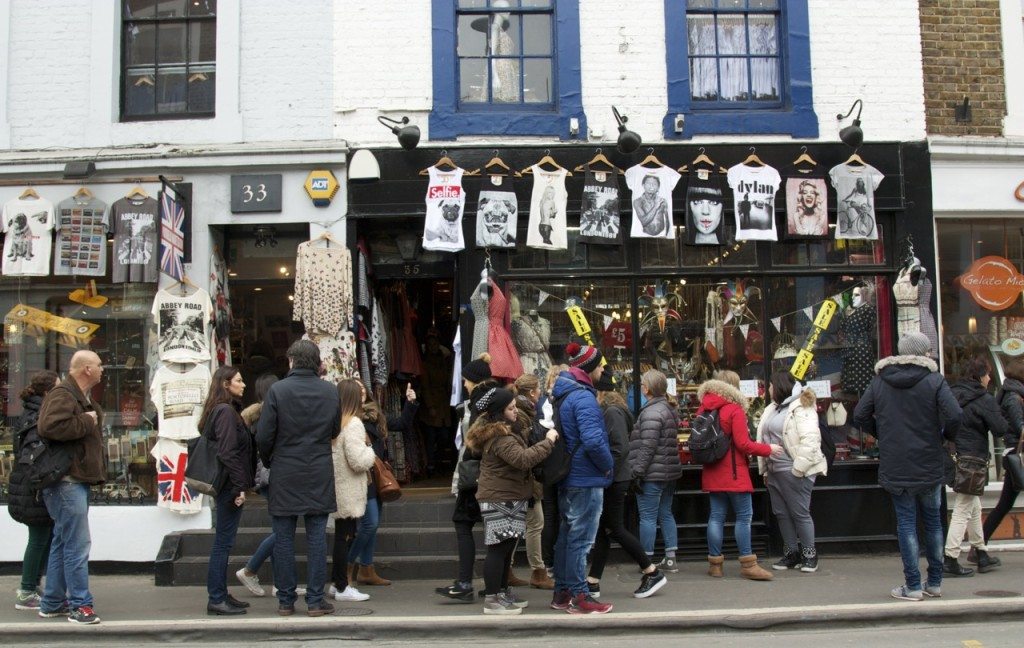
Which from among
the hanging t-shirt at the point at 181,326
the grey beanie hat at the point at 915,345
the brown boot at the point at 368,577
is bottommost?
the brown boot at the point at 368,577

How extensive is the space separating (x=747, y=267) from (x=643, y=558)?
360 cm

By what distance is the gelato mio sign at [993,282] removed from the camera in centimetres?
1002

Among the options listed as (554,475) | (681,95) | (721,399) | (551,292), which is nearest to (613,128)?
(681,95)

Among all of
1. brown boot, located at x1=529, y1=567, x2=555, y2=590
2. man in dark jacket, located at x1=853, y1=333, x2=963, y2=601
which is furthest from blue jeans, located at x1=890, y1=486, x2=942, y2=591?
brown boot, located at x1=529, y1=567, x2=555, y2=590

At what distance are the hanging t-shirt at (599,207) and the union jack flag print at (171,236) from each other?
3.93m

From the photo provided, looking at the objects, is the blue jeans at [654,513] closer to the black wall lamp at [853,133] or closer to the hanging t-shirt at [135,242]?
Result: the black wall lamp at [853,133]

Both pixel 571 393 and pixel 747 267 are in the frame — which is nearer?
pixel 571 393

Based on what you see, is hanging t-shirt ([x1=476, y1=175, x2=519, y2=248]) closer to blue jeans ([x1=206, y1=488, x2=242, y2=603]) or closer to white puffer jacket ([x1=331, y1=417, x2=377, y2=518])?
white puffer jacket ([x1=331, y1=417, x2=377, y2=518])

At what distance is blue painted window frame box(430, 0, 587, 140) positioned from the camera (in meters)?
9.59

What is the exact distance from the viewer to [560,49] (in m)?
9.67

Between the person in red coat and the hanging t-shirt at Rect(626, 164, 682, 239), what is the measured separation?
181 cm

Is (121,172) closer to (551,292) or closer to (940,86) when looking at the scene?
(551,292)

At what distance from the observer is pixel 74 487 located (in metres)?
6.91

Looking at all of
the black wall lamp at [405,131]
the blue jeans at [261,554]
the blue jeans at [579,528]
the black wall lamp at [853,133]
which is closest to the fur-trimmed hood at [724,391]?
the blue jeans at [579,528]
